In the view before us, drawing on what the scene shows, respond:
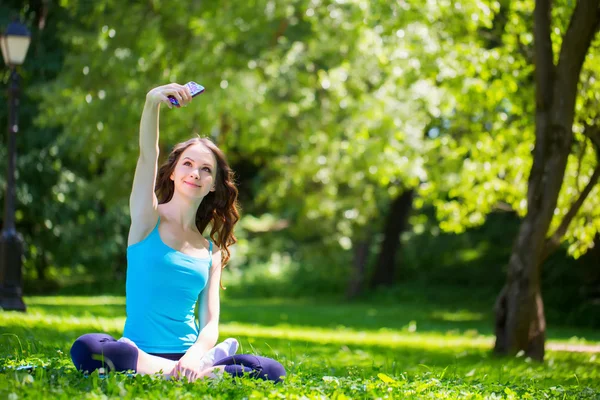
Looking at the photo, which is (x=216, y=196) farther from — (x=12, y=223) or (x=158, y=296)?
(x=12, y=223)

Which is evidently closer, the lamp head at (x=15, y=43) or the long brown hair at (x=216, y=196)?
the long brown hair at (x=216, y=196)

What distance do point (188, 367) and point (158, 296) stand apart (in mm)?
466

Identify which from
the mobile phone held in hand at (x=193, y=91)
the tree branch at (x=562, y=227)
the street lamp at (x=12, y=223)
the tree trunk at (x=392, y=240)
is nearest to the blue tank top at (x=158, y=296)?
the mobile phone held in hand at (x=193, y=91)

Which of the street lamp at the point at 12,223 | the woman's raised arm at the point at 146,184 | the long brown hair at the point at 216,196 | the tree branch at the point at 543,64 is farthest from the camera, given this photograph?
the street lamp at the point at 12,223

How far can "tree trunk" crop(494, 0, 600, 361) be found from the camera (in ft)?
35.5

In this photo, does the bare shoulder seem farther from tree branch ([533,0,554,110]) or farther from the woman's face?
tree branch ([533,0,554,110])

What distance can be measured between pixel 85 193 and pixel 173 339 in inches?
717

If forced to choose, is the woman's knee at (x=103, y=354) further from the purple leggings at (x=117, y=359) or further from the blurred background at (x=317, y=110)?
the blurred background at (x=317, y=110)

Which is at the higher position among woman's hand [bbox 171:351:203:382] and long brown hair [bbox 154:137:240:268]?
long brown hair [bbox 154:137:240:268]

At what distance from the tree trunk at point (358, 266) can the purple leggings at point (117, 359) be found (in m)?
23.5

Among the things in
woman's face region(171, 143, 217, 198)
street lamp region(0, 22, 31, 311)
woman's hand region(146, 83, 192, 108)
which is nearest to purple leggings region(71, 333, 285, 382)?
woman's face region(171, 143, 217, 198)

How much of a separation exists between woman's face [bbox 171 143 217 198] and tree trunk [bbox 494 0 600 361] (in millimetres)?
6326

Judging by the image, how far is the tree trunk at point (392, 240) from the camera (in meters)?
28.3

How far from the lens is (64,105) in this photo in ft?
57.6
